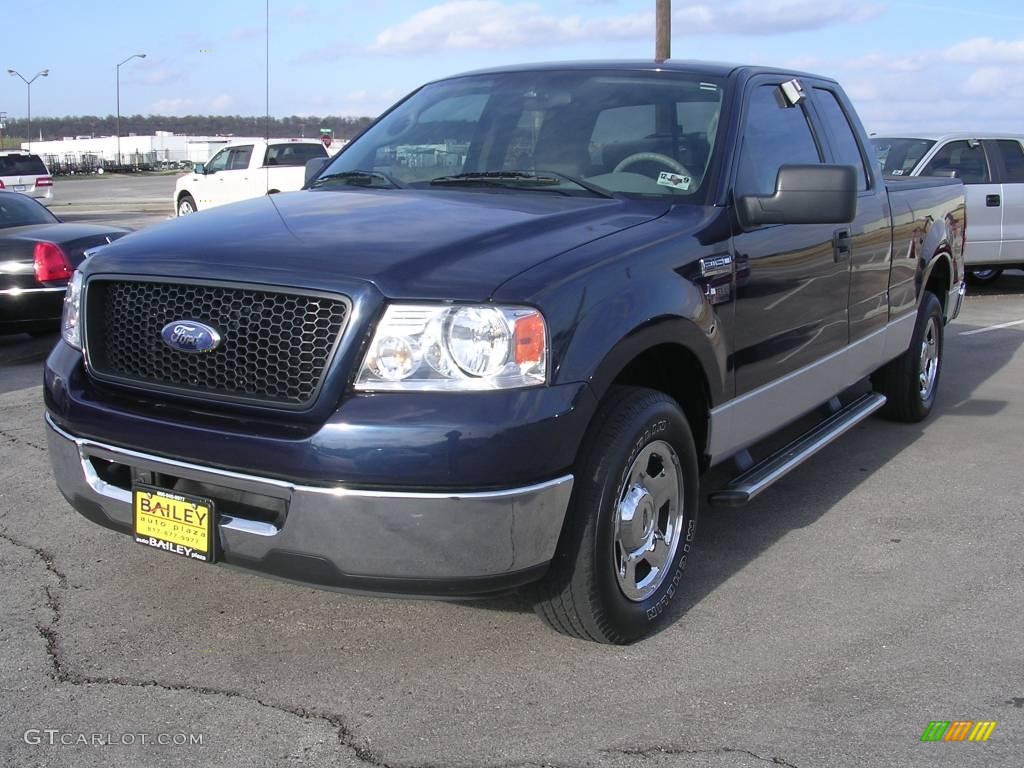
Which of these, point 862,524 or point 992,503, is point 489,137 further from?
point 992,503

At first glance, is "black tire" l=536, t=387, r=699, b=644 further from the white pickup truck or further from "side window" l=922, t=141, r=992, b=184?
the white pickup truck

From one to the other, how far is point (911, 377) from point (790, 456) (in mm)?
2200

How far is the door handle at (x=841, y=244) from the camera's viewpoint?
15.9 ft

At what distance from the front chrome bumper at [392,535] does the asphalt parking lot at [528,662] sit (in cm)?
40

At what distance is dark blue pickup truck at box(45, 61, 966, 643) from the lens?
9.70 ft

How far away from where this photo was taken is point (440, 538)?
295cm

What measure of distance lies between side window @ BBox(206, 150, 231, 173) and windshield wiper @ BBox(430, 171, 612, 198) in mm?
19192

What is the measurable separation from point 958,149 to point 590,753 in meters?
11.4

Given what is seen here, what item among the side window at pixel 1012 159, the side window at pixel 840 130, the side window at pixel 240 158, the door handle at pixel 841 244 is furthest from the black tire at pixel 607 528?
the side window at pixel 240 158

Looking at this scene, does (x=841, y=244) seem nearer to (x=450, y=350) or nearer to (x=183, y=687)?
(x=450, y=350)

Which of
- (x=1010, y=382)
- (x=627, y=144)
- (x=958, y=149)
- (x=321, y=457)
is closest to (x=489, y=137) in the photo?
(x=627, y=144)

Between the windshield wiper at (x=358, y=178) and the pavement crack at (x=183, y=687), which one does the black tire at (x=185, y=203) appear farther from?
the pavement crack at (x=183, y=687)

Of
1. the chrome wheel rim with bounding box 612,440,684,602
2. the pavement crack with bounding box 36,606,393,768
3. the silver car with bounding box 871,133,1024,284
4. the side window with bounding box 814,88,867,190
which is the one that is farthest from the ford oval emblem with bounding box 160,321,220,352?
the silver car with bounding box 871,133,1024,284

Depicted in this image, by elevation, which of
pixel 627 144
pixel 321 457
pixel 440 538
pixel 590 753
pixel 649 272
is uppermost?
pixel 627 144
